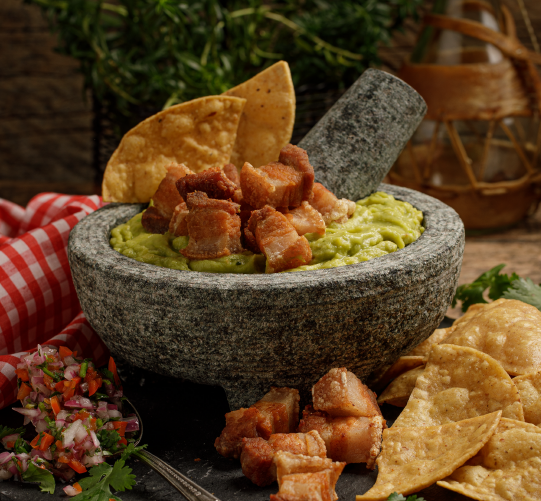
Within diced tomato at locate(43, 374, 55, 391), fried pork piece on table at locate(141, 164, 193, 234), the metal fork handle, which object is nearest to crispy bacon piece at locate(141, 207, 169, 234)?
fried pork piece on table at locate(141, 164, 193, 234)

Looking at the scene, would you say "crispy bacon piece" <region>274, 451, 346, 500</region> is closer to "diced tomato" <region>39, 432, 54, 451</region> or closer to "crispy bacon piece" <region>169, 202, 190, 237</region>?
"diced tomato" <region>39, 432, 54, 451</region>

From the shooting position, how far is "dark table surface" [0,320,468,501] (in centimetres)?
142

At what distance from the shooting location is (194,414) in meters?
1.76

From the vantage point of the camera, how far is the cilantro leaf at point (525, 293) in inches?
84.4

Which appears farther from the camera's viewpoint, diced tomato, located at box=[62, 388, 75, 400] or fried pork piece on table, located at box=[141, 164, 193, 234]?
fried pork piece on table, located at box=[141, 164, 193, 234]

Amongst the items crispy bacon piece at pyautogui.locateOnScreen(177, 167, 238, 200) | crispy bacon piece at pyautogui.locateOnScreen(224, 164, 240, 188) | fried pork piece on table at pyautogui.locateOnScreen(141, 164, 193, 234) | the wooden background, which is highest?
crispy bacon piece at pyautogui.locateOnScreen(177, 167, 238, 200)

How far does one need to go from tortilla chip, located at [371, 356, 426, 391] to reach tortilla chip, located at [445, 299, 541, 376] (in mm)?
110

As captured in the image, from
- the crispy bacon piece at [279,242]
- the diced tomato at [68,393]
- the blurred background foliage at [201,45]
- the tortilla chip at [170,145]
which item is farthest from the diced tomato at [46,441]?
the blurred background foliage at [201,45]

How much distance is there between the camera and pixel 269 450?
1432 millimetres

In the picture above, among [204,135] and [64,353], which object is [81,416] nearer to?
[64,353]

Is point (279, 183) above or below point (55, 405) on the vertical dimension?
above

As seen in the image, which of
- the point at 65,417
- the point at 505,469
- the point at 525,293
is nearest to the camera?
the point at 505,469

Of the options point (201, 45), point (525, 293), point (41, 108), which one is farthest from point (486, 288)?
point (41, 108)

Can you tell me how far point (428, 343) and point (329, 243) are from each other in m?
0.57
